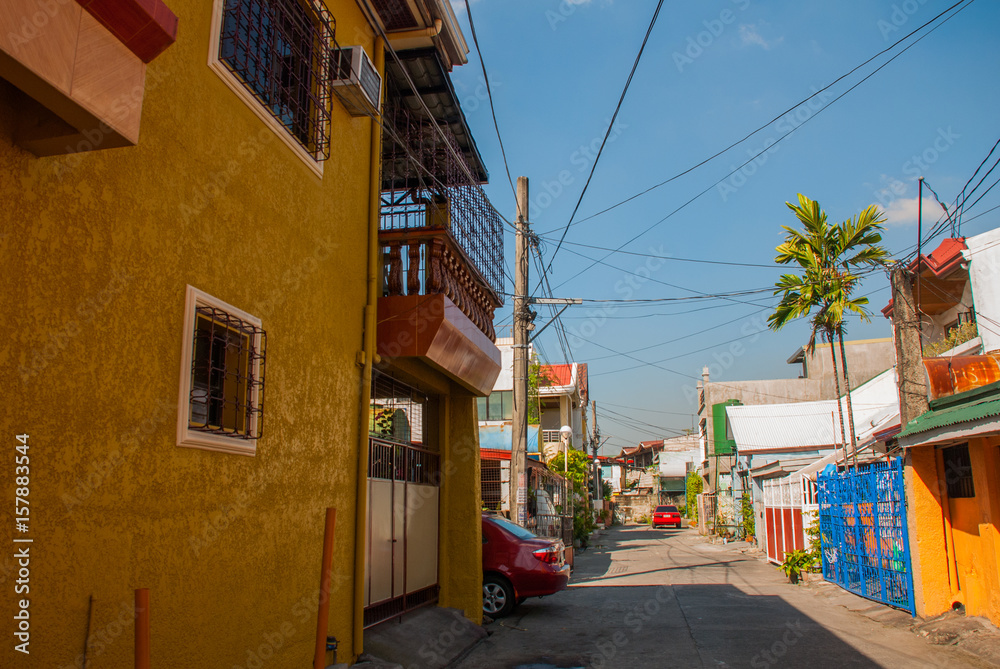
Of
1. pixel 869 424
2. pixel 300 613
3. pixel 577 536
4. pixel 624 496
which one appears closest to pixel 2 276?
pixel 300 613

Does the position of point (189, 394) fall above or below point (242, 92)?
below

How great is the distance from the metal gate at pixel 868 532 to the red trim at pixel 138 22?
11.1 metres

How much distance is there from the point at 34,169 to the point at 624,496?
6288 cm

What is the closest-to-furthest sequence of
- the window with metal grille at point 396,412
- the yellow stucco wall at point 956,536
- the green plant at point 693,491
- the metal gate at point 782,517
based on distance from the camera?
the window with metal grille at point 396,412
the yellow stucco wall at point 956,536
the metal gate at point 782,517
the green plant at point 693,491

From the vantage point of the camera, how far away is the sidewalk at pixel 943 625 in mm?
8305

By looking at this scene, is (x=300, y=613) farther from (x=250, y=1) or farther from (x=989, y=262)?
(x=989, y=262)

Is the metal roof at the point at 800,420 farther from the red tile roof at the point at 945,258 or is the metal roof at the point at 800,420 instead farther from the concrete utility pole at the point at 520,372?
the concrete utility pole at the point at 520,372

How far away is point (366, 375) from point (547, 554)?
582 centimetres

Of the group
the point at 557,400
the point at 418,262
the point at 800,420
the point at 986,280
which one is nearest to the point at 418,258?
the point at 418,262

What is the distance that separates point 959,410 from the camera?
29.0 ft

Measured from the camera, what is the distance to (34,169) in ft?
11.1

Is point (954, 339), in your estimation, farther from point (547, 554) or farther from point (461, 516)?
point (461, 516)

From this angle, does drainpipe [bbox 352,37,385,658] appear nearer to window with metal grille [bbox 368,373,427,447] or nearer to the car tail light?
window with metal grille [bbox 368,373,427,447]

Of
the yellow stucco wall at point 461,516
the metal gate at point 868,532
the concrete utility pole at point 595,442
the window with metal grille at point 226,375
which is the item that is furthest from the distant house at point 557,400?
the window with metal grille at point 226,375
